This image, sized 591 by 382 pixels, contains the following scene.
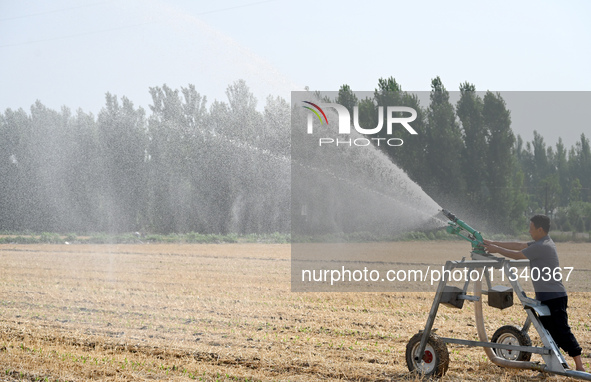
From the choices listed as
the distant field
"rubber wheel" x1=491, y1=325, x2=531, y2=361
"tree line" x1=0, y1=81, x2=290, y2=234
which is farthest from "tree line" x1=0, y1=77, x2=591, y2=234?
"rubber wheel" x1=491, y1=325, x2=531, y2=361

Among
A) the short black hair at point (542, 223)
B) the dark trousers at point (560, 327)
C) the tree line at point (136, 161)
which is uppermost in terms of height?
the tree line at point (136, 161)

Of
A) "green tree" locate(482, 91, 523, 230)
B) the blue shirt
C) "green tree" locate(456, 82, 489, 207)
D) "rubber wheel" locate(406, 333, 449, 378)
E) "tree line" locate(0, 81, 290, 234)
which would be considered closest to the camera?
the blue shirt

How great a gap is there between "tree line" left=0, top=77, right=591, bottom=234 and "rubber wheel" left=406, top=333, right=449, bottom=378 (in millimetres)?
18559

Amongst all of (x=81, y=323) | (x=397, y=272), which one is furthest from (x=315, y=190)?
(x=81, y=323)

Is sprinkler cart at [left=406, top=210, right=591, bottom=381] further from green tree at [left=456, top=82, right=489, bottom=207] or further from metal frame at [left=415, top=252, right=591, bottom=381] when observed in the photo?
green tree at [left=456, top=82, right=489, bottom=207]

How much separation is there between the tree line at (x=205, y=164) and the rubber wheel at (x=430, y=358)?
18559 millimetres

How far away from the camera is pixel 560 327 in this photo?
5395 millimetres

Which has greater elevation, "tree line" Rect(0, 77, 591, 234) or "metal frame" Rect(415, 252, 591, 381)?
"tree line" Rect(0, 77, 591, 234)

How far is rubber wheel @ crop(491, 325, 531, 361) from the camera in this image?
586 centimetres

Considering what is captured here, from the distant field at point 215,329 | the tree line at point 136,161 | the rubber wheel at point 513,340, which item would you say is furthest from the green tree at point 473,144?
the rubber wheel at point 513,340

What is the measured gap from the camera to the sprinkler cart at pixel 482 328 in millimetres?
5277

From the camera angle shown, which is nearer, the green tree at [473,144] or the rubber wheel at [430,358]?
the rubber wheel at [430,358]

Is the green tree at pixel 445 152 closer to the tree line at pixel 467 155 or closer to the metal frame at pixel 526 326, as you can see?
the tree line at pixel 467 155

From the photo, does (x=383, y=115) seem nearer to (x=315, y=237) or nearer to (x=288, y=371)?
(x=315, y=237)
